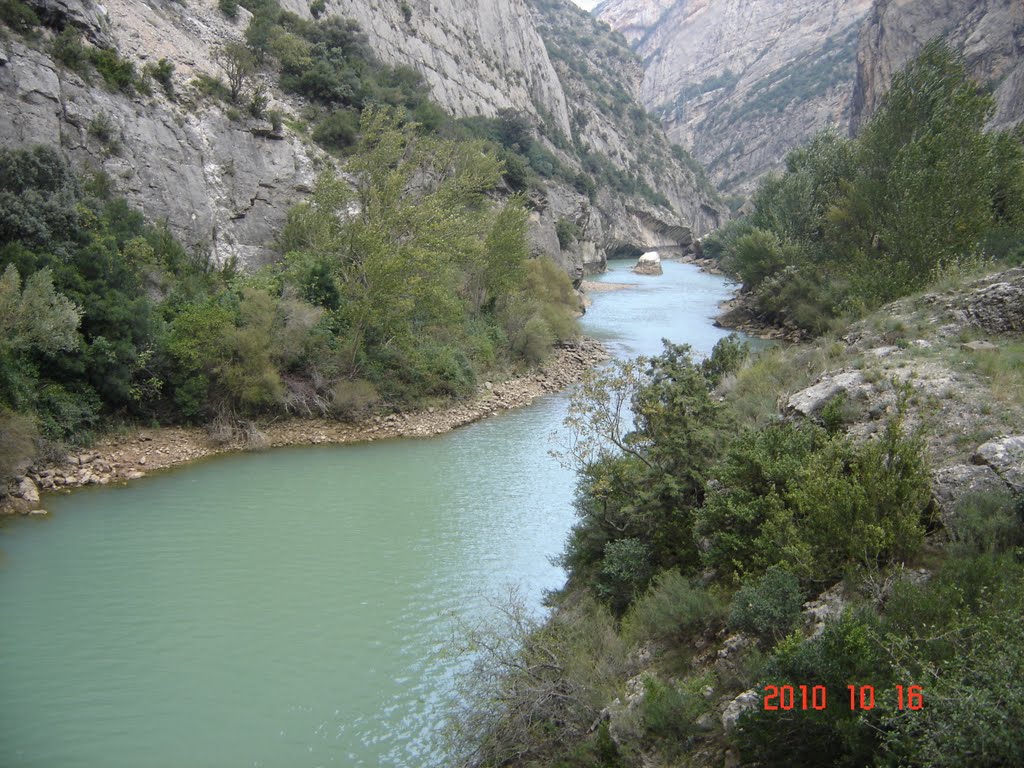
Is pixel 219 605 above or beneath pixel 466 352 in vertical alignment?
beneath

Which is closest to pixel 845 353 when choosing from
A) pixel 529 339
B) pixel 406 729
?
pixel 406 729

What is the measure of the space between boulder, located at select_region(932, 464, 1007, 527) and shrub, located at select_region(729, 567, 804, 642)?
1.72 m

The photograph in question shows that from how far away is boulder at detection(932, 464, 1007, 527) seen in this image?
719 cm

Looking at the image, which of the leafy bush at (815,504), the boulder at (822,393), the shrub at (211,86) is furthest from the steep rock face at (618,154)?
the leafy bush at (815,504)

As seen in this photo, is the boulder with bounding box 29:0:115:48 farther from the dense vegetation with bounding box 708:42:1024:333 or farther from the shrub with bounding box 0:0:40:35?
the dense vegetation with bounding box 708:42:1024:333

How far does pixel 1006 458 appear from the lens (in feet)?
24.1

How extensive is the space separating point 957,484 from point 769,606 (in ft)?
8.21

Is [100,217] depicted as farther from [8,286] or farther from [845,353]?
[845,353]

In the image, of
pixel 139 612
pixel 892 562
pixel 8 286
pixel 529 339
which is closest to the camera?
pixel 892 562

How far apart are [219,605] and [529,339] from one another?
20.5m

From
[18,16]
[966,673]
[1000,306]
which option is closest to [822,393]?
[1000,306]

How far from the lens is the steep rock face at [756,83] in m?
134

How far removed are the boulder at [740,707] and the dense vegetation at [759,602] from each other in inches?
2.7

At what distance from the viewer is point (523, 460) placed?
20.5m
